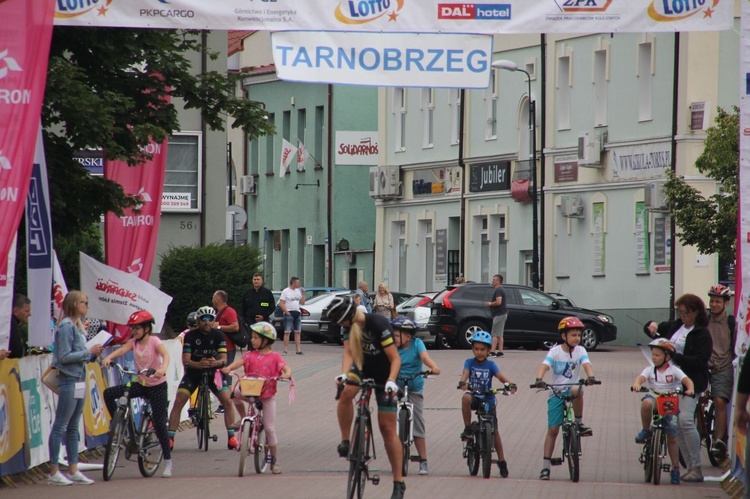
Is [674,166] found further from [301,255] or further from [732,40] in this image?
[301,255]

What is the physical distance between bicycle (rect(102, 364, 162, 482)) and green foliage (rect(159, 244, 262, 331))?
19692 millimetres

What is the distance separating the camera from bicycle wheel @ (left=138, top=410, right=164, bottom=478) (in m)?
15.0

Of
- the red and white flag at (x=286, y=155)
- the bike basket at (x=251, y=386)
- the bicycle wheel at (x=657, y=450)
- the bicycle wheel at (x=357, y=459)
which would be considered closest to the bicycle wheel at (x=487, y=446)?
the bicycle wheel at (x=657, y=450)

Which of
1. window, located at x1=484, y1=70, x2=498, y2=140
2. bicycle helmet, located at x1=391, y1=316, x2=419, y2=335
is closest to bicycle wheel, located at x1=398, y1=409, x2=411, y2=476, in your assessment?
bicycle helmet, located at x1=391, y1=316, x2=419, y2=335

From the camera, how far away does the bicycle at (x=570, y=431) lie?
14383 mm

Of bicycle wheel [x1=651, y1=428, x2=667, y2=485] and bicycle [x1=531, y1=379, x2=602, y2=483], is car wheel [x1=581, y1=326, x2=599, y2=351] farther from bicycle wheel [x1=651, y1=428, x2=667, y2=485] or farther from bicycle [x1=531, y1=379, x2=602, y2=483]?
bicycle wheel [x1=651, y1=428, x2=667, y2=485]

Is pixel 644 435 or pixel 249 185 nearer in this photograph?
pixel 644 435

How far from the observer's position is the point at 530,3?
46.5 feet

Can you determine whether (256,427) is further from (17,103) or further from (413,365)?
(17,103)

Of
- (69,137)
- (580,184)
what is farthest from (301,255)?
(69,137)

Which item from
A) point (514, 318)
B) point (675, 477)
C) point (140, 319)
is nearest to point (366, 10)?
point (140, 319)

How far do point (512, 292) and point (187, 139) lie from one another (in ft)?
28.9

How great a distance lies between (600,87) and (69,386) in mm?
32888

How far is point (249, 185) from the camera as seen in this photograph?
66375 millimetres
